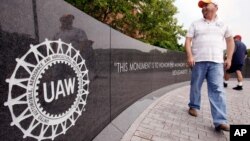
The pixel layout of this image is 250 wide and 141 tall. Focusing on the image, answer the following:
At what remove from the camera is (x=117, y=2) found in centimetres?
2441

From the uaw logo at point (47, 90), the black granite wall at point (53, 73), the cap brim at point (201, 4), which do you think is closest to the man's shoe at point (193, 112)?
the black granite wall at point (53, 73)

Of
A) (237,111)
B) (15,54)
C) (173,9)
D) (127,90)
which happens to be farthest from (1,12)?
(173,9)

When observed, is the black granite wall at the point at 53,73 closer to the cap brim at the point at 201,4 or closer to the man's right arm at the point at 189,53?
the man's right arm at the point at 189,53

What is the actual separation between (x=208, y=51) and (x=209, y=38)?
21 centimetres

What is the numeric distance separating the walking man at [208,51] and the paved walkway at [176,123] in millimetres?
353

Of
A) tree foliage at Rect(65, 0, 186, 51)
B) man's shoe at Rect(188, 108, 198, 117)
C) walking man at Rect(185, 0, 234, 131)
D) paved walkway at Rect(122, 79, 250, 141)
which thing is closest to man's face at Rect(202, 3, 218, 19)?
walking man at Rect(185, 0, 234, 131)

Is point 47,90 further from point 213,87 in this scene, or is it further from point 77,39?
point 213,87

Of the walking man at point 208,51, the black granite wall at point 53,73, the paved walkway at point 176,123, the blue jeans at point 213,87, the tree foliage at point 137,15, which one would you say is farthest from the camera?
the tree foliage at point 137,15

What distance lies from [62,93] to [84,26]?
0.86m

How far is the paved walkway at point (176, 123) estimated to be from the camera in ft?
11.3

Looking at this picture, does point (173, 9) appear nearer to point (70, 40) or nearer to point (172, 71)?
point (172, 71)

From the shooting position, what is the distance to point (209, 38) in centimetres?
435

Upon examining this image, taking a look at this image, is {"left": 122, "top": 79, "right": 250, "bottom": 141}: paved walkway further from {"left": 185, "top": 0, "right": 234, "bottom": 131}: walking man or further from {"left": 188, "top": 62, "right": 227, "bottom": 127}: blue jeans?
{"left": 185, "top": 0, "right": 234, "bottom": 131}: walking man

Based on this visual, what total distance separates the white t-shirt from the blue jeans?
11cm
